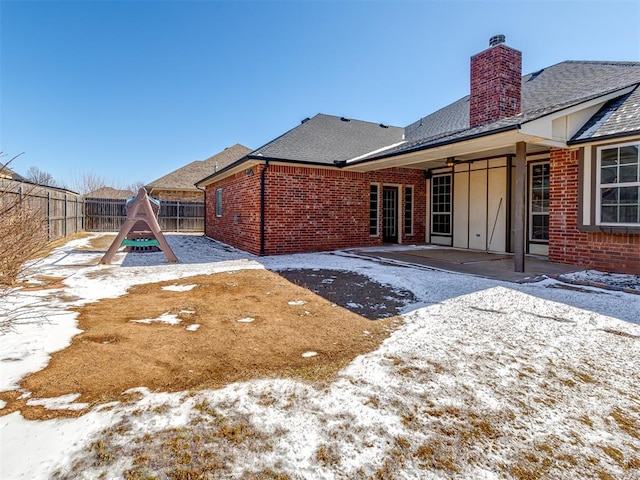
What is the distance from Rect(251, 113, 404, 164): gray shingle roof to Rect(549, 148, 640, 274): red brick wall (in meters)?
5.50

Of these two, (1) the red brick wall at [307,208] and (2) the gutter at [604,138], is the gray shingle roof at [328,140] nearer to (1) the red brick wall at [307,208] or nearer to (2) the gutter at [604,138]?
(1) the red brick wall at [307,208]

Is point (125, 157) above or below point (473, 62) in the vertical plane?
above

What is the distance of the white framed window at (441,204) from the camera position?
11.9 m

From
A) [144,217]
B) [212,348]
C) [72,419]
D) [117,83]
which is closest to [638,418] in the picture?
[212,348]

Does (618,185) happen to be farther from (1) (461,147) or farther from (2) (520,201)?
(1) (461,147)

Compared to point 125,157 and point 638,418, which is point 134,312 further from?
point 125,157

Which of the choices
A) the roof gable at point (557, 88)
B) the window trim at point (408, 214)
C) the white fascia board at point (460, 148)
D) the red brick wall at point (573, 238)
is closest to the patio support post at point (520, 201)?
the white fascia board at point (460, 148)

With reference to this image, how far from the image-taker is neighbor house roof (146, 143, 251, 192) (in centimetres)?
2319

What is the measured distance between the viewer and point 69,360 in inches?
117

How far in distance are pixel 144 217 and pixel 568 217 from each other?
9811 mm

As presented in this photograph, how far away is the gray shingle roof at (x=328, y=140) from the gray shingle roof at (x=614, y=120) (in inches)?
230

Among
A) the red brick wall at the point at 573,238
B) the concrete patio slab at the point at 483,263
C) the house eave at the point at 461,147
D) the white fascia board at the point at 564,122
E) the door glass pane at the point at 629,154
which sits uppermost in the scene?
the white fascia board at the point at 564,122

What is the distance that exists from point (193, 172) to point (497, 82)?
69.9 ft

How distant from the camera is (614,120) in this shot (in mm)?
6906
